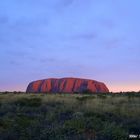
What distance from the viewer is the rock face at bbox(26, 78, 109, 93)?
4840 inches

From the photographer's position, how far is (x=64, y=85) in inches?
5069

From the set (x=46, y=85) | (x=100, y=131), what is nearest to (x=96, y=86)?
(x=46, y=85)

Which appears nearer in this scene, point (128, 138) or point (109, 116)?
point (128, 138)

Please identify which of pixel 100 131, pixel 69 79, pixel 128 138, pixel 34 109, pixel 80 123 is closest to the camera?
pixel 128 138

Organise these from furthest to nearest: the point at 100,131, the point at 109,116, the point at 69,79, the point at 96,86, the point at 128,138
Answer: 1. the point at 69,79
2. the point at 96,86
3. the point at 109,116
4. the point at 100,131
5. the point at 128,138

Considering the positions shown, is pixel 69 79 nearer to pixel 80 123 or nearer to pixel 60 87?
pixel 60 87

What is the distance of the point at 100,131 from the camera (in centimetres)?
1270

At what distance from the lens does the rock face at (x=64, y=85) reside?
123 meters

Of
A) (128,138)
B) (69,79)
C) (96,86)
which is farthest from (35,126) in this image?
(69,79)

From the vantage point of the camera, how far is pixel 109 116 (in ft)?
56.6

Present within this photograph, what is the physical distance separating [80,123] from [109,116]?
3.83m

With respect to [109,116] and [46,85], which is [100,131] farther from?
[46,85]

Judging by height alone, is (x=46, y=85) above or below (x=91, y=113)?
above

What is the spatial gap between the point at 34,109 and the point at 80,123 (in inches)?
285
